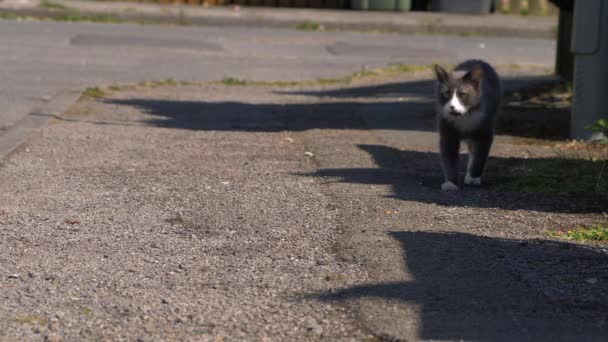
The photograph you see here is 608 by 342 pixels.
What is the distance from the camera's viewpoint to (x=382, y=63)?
1620cm

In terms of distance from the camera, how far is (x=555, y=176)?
809 centimetres

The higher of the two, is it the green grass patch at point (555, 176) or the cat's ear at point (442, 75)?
the cat's ear at point (442, 75)

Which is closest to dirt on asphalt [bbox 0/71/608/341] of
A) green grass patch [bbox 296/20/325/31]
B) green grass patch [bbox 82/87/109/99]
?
green grass patch [bbox 82/87/109/99]

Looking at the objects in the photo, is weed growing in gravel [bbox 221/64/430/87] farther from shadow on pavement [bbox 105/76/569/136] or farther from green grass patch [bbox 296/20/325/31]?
green grass patch [bbox 296/20/325/31]

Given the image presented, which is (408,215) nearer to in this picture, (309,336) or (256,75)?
(309,336)

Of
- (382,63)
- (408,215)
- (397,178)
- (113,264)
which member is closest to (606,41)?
(397,178)

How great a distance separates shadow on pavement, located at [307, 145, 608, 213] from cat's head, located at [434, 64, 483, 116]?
1.86 ft

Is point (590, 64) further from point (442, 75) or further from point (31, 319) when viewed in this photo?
point (31, 319)

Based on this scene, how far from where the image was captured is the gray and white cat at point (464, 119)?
7.96m

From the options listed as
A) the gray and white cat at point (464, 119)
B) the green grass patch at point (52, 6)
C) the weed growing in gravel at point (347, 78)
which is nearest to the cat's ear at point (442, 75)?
the gray and white cat at point (464, 119)

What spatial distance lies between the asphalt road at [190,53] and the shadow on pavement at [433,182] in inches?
147

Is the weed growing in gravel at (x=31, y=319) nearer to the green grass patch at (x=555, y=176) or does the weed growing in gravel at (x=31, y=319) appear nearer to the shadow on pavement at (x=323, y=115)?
the green grass patch at (x=555, y=176)

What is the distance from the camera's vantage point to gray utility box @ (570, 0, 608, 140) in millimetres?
9531

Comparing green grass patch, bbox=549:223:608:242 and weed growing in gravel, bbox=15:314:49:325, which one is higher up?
weed growing in gravel, bbox=15:314:49:325
